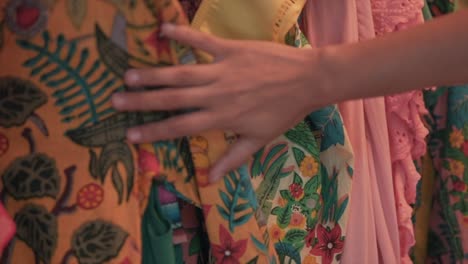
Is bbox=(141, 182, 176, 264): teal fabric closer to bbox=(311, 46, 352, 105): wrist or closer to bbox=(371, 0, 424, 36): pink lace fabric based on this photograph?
bbox=(311, 46, 352, 105): wrist

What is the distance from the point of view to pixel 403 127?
2.41ft

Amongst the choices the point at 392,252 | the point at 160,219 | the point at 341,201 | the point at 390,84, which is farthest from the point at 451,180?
the point at 160,219

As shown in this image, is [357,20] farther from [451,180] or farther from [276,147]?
[451,180]

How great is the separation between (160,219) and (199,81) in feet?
0.46

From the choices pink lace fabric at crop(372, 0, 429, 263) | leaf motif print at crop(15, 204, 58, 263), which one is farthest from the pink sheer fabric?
leaf motif print at crop(15, 204, 58, 263)

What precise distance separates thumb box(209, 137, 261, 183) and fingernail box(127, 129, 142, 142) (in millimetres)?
78

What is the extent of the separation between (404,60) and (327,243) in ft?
0.81

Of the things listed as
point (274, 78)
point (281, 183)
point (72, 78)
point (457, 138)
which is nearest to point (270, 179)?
point (281, 183)

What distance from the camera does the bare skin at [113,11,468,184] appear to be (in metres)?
0.48

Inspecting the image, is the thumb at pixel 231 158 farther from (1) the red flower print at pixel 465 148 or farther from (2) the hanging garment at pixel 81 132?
(1) the red flower print at pixel 465 148

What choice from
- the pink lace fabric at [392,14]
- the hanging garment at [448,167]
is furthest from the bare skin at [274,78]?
the hanging garment at [448,167]

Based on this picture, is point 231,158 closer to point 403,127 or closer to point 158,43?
point 158,43

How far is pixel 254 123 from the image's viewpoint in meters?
0.51

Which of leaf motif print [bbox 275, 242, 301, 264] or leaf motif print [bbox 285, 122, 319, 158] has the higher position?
leaf motif print [bbox 285, 122, 319, 158]
